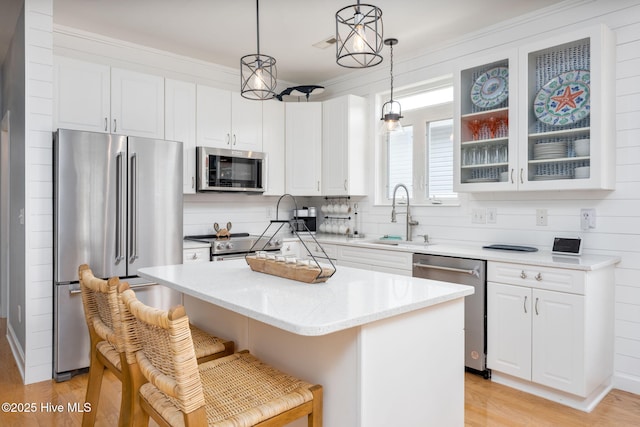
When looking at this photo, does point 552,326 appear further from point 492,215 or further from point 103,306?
point 103,306

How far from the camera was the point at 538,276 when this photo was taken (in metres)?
2.66

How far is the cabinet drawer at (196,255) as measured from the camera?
3668 millimetres

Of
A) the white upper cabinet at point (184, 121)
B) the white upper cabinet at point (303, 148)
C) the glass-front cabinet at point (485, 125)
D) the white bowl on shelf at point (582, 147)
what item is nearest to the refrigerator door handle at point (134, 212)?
the white upper cabinet at point (184, 121)

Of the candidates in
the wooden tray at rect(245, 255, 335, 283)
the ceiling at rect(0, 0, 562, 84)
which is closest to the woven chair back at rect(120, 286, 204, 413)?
the wooden tray at rect(245, 255, 335, 283)

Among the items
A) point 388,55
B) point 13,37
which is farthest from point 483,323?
point 13,37

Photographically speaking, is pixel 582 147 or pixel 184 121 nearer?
pixel 582 147

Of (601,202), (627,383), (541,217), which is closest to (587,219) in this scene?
(601,202)

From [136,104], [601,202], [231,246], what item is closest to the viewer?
[601,202]

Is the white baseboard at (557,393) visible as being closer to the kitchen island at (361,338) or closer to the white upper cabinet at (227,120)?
the kitchen island at (361,338)

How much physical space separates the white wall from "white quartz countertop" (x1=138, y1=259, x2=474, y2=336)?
1.69 meters

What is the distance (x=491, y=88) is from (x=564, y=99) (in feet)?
1.78

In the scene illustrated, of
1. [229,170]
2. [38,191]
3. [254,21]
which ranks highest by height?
[254,21]

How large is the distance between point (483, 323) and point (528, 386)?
18.4 inches

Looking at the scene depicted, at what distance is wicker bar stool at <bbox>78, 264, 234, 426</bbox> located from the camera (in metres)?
1.58
